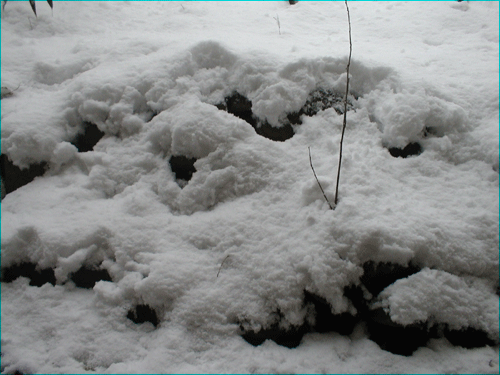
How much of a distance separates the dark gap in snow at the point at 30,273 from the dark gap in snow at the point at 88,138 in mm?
949

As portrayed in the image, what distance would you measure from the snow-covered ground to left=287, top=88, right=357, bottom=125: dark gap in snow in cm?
5

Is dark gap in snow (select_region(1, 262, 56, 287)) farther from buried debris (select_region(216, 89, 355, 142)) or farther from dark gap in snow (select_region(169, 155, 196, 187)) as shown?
buried debris (select_region(216, 89, 355, 142))

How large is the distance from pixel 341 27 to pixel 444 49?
4.32 ft

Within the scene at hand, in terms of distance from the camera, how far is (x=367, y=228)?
5.41 feet

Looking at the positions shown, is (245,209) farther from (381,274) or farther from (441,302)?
(441,302)

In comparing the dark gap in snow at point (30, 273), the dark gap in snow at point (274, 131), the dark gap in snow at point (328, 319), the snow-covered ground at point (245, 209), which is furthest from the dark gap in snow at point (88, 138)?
the dark gap in snow at point (328, 319)

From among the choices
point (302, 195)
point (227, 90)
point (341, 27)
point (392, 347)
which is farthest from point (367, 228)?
point (341, 27)

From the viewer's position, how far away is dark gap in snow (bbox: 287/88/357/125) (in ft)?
7.89

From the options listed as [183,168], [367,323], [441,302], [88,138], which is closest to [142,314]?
[183,168]

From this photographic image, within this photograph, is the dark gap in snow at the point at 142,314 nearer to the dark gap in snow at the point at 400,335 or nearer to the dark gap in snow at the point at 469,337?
the dark gap in snow at the point at 400,335

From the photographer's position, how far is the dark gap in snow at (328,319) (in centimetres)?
164

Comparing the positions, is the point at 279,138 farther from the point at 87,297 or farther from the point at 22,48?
the point at 22,48

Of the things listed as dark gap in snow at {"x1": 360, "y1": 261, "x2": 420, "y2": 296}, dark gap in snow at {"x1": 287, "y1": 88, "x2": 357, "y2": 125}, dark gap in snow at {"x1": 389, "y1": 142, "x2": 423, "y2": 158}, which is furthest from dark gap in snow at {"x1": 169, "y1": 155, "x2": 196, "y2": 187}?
dark gap in snow at {"x1": 389, "y1": 142, "x2": 423, "y2": 158}

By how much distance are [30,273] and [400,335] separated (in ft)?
7.28
